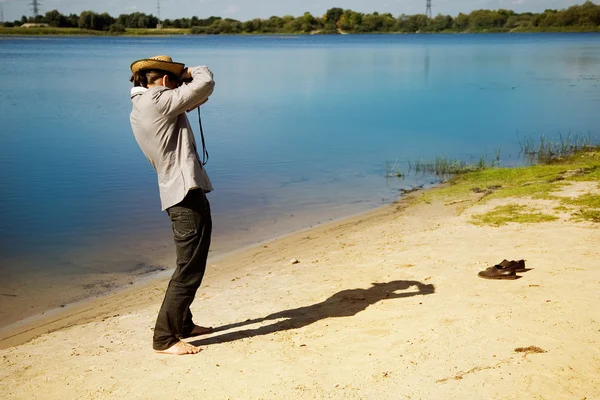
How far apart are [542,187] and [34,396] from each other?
844 cm

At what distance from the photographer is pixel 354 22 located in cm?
17238

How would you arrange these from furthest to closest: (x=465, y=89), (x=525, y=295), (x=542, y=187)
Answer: (x=465, y=89), (x=542, y=187), (x=525, y=295)

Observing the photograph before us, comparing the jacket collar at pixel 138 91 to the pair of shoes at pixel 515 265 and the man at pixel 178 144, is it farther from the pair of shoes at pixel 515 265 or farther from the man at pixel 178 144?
the pair of shoes at pixel 515 265

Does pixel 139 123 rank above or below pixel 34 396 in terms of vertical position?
above

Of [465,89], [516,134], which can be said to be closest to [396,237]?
[516,134]

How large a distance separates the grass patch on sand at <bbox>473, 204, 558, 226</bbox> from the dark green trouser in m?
4.93

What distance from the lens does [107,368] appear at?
494 centimetres

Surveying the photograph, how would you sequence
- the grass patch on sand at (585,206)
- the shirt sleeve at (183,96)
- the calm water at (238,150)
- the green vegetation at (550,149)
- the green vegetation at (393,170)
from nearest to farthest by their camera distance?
1. the shirt sleeve at (183,96)
2. the grass patch on sand at (585,206)
3. the calm water at (238,150)
4. the green vegetation at (393,170)
5. the green vegetation at (550,149)

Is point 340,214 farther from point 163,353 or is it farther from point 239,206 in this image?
point 163,353

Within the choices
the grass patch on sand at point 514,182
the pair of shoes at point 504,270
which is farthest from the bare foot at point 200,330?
the grass patch on sand at point 514,182

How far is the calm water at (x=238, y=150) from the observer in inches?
378

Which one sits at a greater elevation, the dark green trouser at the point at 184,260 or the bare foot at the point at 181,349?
the dark green trouser at the point at 184,260

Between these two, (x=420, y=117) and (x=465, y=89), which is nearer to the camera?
(x=420, y=117)

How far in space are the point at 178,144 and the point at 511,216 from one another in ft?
18.5
